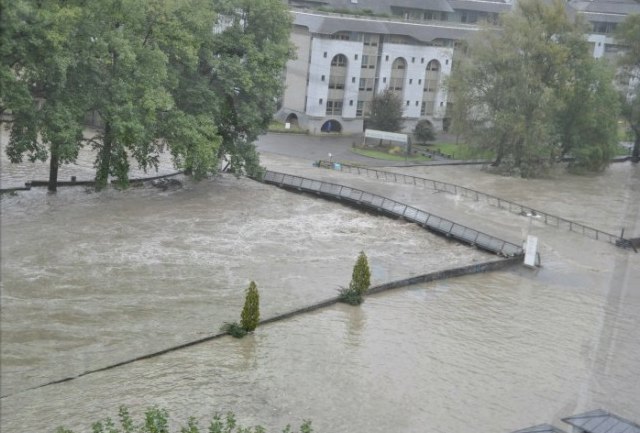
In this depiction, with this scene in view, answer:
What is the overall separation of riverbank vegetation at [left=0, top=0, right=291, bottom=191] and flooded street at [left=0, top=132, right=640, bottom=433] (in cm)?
107

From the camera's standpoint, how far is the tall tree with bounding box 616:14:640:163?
1122 inches

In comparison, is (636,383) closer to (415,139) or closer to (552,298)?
(552,298)

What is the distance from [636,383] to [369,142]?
18.7 meters

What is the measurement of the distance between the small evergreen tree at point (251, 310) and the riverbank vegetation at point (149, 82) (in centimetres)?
411

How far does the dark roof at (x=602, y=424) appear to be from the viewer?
21.1 feet

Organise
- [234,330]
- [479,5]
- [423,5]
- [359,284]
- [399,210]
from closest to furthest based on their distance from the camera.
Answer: [234,330] < [359,284] < [399,210] < [423,5] < [479,5]

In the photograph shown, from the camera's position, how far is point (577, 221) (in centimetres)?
1931

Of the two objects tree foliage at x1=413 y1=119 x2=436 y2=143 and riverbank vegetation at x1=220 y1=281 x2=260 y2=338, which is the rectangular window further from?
riverbank vegetation at x1=220 y1=281 x2=260 y2=338

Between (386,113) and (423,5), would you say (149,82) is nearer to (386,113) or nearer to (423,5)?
(386,113)

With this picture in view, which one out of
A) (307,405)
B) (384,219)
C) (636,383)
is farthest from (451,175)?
(307,405)

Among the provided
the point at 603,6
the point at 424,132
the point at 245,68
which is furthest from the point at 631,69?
the point at 245,68

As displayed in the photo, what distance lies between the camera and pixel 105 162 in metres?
16.3

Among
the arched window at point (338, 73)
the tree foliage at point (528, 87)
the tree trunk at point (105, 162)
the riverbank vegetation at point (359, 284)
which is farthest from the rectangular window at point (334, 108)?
the riverbank vegetation at point (359, 284)

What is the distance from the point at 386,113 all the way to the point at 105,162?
1383 cm
